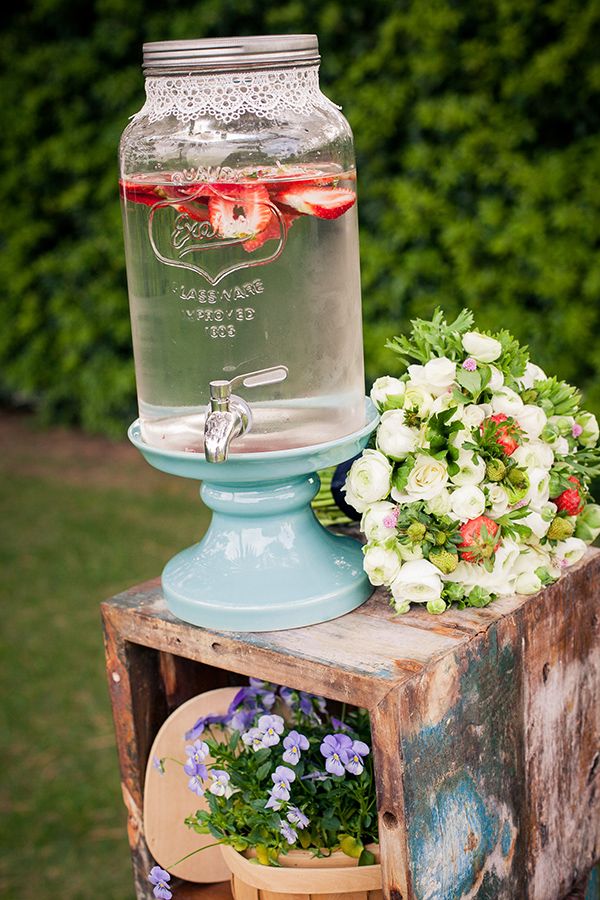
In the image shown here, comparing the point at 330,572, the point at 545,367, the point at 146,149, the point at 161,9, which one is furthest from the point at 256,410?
the point at 161,9

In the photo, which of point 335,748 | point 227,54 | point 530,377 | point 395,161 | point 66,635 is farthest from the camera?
point 395,161

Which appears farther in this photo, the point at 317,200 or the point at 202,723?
the point at 202,723

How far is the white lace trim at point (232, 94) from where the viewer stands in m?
1.31

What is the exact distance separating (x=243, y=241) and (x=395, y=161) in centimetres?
299

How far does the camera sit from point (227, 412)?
129 centimetres

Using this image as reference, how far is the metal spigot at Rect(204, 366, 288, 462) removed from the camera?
125cm

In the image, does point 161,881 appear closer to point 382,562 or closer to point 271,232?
point 382,562

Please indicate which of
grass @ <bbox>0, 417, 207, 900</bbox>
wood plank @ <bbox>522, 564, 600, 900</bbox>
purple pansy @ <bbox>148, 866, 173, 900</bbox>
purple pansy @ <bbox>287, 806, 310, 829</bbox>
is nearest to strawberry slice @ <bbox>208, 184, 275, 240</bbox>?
wood plank @ <bbox>522, 564, 600, 900</bbox>

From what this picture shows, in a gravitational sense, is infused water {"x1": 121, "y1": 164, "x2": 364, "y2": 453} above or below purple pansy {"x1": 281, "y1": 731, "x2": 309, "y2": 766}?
above

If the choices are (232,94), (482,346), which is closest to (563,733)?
(482,346)

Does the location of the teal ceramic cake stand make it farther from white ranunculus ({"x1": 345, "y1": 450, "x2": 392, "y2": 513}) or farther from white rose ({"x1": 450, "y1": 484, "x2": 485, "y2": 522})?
white rose ({"x1": 450, "y1": 484, "x2": 485, "y2": 522})

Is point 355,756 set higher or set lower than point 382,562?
lower

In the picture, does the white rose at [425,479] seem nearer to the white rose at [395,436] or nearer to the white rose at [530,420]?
the white rose at [395,436]

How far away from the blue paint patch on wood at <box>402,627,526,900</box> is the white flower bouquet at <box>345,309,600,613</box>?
0.10 metres
